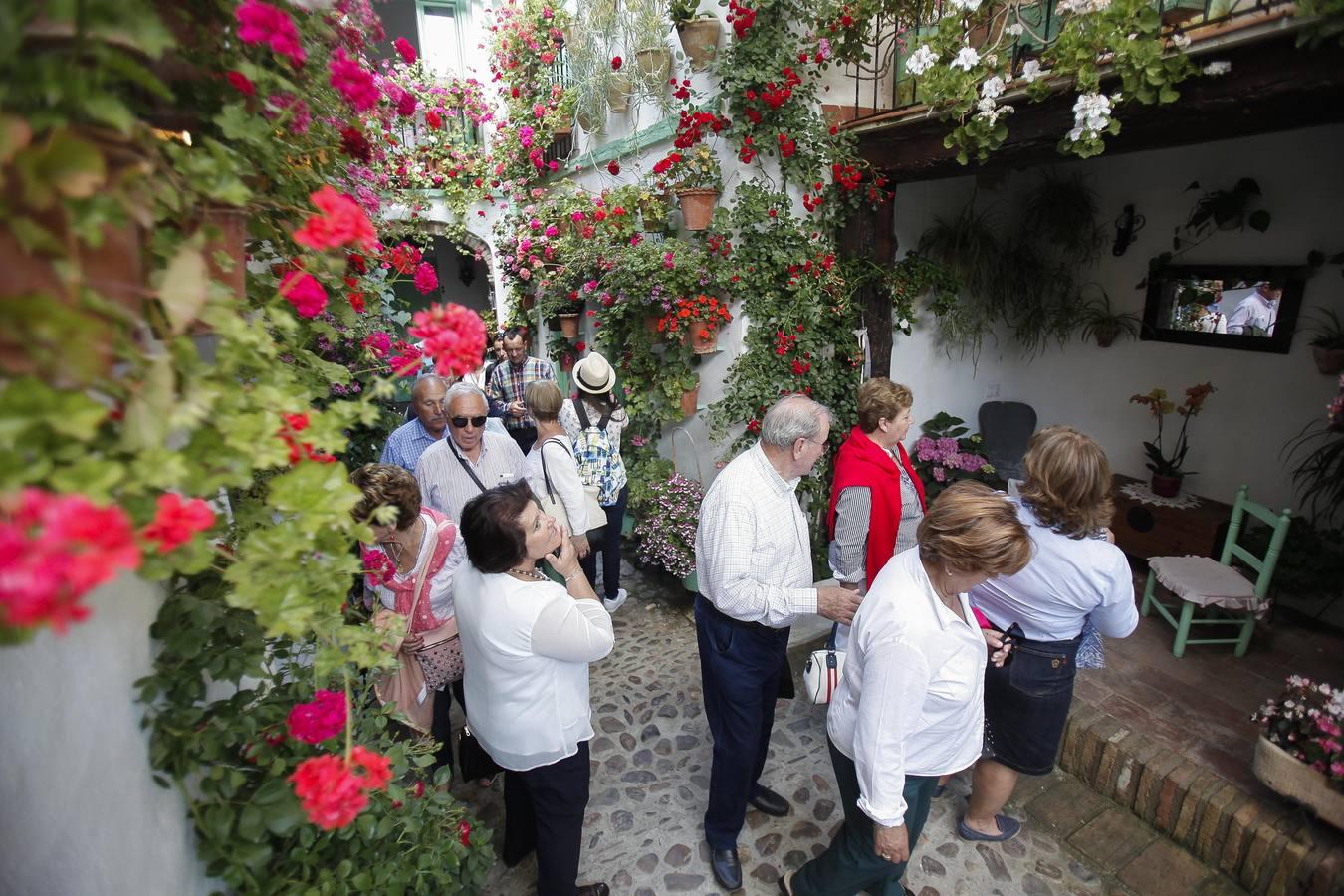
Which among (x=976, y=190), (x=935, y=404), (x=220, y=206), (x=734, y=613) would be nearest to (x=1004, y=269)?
(x=976, y=190)

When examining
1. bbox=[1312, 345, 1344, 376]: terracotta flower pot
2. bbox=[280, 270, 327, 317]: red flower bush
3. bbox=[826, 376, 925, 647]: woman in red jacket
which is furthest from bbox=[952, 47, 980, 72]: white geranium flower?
bbox=[280, 270, 327, 317]: red flower bush

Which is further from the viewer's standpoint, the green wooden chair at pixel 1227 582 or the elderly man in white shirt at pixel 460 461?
the green wooden chair at pixel 1227 582

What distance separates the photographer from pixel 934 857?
9.52ft

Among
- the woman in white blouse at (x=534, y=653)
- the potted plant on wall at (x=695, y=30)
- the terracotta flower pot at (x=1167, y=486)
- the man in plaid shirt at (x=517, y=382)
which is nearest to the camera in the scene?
the woman in white blouse at (x=534, y=653)

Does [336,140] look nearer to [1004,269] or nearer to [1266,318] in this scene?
[1004,269]

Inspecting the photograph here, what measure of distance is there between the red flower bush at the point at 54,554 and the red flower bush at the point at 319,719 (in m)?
0.72

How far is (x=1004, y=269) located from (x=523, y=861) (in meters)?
5.71

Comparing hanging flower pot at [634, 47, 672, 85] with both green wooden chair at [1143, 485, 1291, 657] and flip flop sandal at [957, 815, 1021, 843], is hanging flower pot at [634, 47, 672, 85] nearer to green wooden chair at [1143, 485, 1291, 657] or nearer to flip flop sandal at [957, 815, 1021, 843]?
green wooden chair at [1143, 485, 1291, 657]

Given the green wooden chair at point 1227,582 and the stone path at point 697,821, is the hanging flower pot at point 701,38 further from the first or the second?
the green wooden chair at point 1227,582

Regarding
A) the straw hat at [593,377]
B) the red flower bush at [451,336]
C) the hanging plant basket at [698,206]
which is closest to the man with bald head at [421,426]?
the straw hat at [593,377]

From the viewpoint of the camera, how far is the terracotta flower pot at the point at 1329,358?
4336mm

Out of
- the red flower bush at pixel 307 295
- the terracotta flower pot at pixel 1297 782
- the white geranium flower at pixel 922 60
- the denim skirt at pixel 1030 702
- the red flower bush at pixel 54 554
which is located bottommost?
the terracotta flower pot at pixel 1297 782

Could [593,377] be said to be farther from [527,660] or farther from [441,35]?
[441,35]

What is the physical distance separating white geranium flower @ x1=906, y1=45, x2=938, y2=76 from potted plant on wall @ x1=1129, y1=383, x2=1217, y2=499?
3.69 metres
